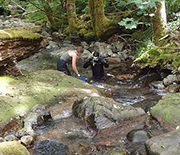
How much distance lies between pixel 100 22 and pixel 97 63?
5.88 meters

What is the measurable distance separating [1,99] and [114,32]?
983 centimetres

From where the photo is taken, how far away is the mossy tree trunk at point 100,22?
1153cm

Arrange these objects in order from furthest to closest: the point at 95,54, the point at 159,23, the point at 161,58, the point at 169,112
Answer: the point at 159,23 → the point at 95,54 → the point at 161,58 → the point at 169,112

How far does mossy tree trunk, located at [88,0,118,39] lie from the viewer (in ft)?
37.8

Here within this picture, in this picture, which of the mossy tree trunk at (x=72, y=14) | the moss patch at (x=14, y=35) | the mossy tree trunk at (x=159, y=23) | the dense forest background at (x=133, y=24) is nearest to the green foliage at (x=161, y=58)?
the dense forest background at (x=133, y=24)

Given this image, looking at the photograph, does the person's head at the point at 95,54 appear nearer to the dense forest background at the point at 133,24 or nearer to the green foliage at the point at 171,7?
the dense forest background at the point at 133,24

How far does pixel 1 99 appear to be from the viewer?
3.89 meters

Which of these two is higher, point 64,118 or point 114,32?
point 114,32

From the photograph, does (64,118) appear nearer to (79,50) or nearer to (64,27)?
(79,50)

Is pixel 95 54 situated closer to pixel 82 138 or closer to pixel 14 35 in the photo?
pixel 14 35

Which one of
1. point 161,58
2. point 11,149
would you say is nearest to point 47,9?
point 161,58

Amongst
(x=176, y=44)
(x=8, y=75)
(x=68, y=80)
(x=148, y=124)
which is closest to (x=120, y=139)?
(x=148, y=124)

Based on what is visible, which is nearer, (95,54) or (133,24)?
(133,24)

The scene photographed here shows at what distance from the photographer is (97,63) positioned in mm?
7117
